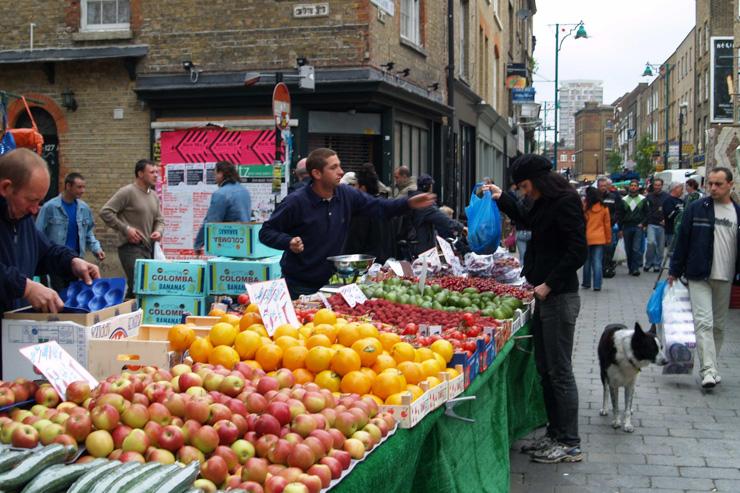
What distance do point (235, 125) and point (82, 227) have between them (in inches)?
240

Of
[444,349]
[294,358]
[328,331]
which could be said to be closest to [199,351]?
[294,358]

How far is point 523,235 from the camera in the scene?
55.3 feet

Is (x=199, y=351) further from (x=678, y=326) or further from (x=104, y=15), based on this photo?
(x=104, y=15)

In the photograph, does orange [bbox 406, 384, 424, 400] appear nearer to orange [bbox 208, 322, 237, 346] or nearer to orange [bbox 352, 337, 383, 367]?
orange [bbox 352, 337, 383, 367]

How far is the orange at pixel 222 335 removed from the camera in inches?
169

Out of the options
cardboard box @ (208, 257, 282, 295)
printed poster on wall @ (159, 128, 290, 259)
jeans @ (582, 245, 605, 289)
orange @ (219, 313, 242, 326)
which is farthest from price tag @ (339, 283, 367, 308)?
jeans @ (582, 245, 605, 289)

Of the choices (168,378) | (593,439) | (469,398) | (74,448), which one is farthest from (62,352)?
(593,439)

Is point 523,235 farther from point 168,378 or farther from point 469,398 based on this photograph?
point 168,378

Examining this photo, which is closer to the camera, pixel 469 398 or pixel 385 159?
pixel 469 398

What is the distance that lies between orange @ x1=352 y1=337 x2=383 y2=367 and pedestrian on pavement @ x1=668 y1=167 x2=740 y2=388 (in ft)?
15.9

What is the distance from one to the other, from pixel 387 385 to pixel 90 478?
169cm

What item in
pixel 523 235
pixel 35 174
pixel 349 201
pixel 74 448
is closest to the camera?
pixel 74 448

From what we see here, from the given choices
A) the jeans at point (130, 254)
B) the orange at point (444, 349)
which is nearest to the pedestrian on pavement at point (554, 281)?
the orange at point (444, 349)

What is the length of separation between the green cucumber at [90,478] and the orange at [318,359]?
5.03 ft
